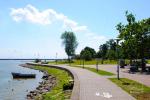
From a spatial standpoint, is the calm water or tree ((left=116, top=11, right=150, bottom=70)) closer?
the calm water

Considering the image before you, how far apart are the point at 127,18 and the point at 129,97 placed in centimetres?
3918

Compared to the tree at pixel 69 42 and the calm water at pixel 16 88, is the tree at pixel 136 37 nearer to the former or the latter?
the calm water at pixel 16 88

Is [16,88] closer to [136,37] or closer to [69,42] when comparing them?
[136,37]

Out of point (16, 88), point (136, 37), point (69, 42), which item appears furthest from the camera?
point (69, 42)

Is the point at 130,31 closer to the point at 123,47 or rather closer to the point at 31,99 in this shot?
the point at 123,47

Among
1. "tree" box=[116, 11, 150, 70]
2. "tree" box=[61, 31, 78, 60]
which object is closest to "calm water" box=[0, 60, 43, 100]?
"tree" box=[116, 11, 150, 70]

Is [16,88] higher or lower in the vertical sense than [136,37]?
lower

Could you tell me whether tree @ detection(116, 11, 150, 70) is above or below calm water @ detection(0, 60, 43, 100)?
above

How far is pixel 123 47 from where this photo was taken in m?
58.8

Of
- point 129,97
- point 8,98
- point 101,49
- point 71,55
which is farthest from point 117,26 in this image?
point 101,49

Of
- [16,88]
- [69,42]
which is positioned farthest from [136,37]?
[69,42]

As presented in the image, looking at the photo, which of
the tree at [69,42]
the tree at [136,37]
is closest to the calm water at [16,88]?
the tree at [136,37]

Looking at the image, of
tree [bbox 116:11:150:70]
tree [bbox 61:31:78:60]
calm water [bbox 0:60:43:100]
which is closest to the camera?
calm water [bbox 0:60:43:100]

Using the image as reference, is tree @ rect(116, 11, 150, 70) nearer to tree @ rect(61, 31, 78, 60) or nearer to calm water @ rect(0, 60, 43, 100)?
calm water @ rect(0, 60, 43, 100)
